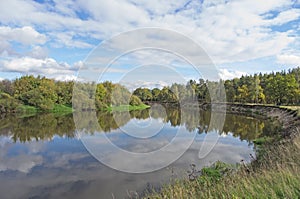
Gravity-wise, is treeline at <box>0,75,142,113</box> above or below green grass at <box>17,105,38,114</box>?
above

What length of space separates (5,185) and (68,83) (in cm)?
5711

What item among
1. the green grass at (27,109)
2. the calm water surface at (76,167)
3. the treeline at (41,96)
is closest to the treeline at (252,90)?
the treeline at (41,96)

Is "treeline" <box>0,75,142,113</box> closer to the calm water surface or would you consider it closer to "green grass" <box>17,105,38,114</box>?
"green grass" <box>17,105,38,114</box>

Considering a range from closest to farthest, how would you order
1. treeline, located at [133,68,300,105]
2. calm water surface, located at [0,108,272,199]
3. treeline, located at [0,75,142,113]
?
calm water surface, located at [0,108,272,199]
treeline, located at [133,68,300,105]
treeline, located at [0,75,142,113]

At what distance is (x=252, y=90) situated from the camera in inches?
2286

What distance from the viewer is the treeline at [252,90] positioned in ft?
157

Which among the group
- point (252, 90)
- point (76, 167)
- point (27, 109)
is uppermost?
point (252, 90)

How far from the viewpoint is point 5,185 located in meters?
10.9

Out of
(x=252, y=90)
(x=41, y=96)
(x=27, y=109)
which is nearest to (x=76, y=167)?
(x=27, y=109)

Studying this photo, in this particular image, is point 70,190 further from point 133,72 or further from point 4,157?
point 4,157

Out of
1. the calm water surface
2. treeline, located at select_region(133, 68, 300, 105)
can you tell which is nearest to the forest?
treeline, located at select_region(133, 68, 300, 105)

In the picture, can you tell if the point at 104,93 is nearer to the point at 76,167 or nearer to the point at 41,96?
the point at 41,96

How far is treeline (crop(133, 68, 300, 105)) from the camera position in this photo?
4775cm

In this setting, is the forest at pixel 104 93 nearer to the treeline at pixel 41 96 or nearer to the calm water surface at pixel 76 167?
the treeline at pixel 41 96
